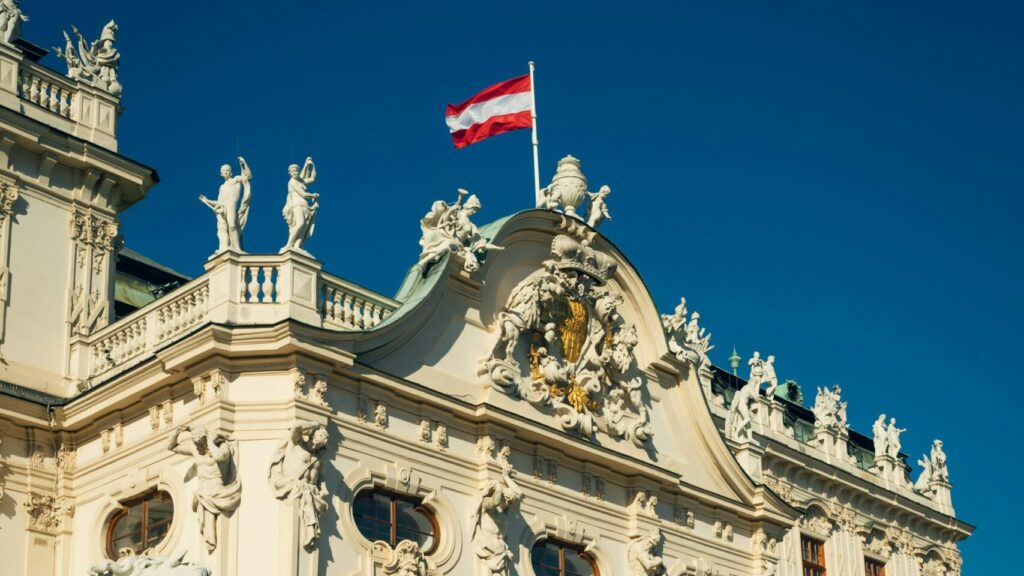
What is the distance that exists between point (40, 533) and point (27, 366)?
3.14 metres

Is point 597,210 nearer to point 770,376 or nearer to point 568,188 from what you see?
point 568,188

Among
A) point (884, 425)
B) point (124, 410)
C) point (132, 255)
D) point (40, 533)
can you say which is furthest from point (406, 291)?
point (884, 425)

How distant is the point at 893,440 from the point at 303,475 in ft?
88.1

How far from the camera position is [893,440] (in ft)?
170

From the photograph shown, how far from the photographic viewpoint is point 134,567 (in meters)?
27.5

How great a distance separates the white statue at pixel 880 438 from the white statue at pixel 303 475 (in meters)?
25.3

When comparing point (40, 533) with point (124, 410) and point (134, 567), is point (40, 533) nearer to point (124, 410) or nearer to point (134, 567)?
point (124, 410)

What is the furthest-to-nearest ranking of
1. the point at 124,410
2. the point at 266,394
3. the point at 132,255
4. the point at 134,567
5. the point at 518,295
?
the point at 132,255 → the point at 518,295 → the point at 124,410 → the point at 266,394 → the point at 134,567

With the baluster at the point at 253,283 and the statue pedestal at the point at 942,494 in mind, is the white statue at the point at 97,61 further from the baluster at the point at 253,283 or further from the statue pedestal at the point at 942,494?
the statue pedestal at the point at 942,494

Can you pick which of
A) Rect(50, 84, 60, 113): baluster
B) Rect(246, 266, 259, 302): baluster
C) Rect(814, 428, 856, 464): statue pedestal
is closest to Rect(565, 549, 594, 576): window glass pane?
Rect(246, 266, 259, 302): baluster

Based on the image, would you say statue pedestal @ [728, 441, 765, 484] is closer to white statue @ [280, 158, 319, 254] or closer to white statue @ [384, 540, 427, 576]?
white statue @ [384, 540, 427, 576]

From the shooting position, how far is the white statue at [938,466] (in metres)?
53.0

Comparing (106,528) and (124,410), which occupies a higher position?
(124,410)

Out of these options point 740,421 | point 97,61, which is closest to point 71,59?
point 97,61
